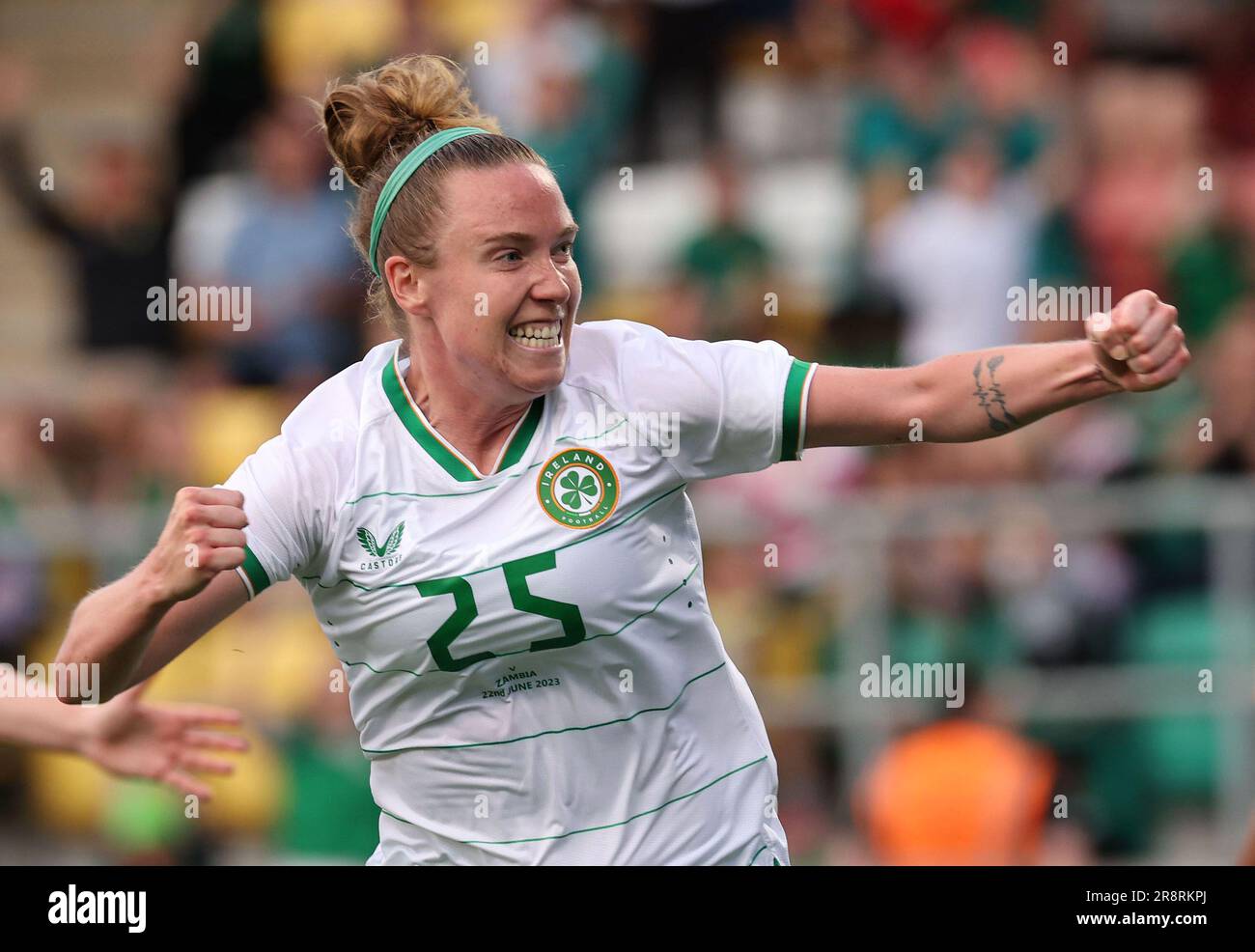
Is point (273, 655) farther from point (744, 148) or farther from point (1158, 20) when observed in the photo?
point (1158, 20)

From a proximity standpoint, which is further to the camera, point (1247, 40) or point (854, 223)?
point (1247, 40)

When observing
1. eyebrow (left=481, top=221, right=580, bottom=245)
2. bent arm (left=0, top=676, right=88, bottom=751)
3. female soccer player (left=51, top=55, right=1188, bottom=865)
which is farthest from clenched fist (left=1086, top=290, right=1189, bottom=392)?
bent arm (left=0, top=676, right=88, bottom=751)

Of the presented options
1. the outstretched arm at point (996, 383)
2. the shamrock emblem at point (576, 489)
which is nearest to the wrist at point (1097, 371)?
the outstretched arm at point (996, 383)

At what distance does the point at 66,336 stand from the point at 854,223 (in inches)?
178

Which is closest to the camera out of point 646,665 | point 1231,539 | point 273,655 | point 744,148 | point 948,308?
point 646,665

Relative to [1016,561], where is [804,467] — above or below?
above

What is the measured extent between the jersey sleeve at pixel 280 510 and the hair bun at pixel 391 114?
74 cm

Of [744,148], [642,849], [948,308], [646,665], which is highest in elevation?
[744,148]

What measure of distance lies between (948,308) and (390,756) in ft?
18.5

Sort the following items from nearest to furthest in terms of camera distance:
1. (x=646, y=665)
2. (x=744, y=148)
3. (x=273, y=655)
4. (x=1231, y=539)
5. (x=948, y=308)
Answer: (x=646, y=665)
(x=1231, y=539)
(x=273, y=655)
(x=948, y=308)
(x=744, y=148)

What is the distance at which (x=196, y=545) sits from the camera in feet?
12.6

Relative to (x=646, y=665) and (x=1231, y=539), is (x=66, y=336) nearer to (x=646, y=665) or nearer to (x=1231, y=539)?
(x=1231, y=539)

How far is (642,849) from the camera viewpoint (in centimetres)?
427

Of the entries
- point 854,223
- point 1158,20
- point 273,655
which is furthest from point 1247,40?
point 273,655
